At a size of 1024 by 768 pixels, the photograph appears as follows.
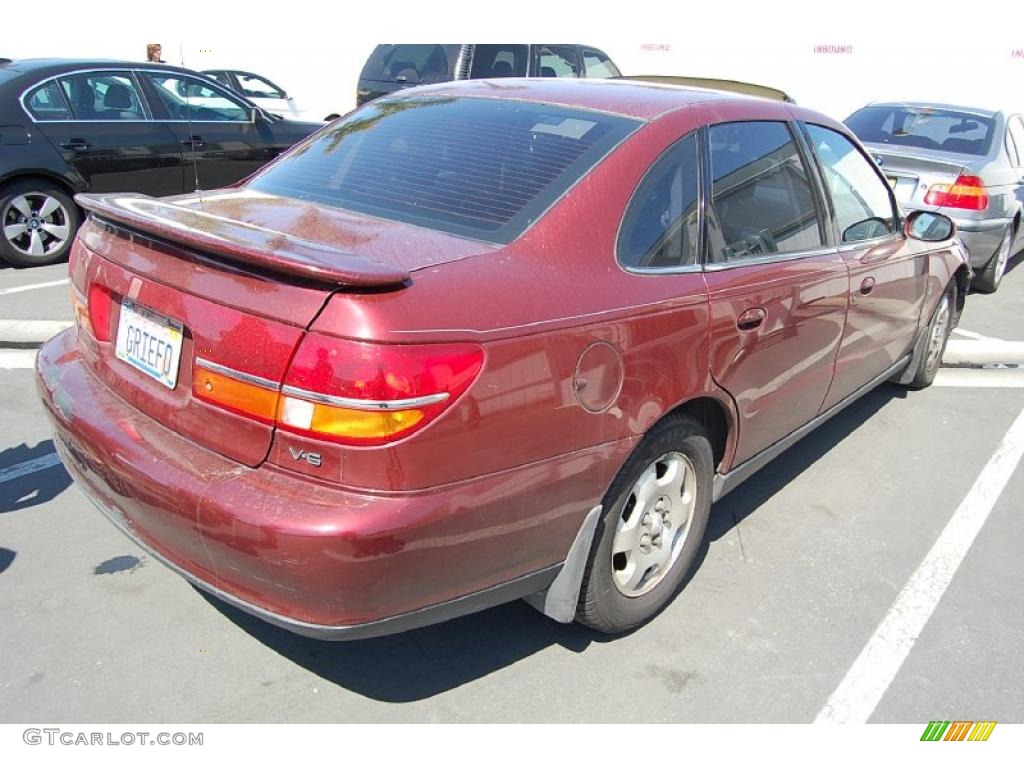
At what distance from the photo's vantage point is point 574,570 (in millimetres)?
2494

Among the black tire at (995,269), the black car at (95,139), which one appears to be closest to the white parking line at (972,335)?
the black tire at (995,269)

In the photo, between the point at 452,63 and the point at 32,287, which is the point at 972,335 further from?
the point at 32,287

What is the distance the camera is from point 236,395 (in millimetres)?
2168

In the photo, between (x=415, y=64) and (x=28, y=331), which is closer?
(x=28, y=331)

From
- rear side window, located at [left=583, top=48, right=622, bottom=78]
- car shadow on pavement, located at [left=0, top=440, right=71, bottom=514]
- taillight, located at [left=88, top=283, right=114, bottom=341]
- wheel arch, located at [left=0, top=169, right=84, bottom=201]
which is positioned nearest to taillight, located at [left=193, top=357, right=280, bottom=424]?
taillight, located at [left=88, top=283, right=114, bottom=341]

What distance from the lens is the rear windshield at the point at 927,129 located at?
7637mm

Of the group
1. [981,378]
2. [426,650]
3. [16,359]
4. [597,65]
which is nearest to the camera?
[426,650]

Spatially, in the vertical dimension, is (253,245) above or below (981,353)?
above

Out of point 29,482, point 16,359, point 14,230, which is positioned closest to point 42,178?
point 14,230

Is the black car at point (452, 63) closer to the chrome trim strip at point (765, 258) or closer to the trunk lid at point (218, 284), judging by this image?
the chrome trim strip at point (765, 258)

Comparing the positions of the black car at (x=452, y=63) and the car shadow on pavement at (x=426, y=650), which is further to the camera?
the black car at (x=452, y=63)

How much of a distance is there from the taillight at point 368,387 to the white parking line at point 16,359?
371cm

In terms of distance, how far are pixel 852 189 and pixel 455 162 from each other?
201 centimetres

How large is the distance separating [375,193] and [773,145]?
1.58m
